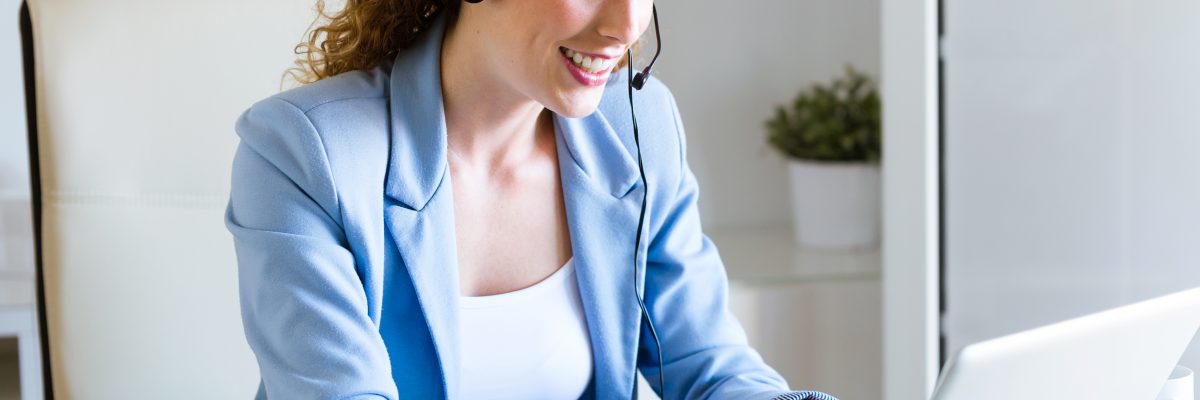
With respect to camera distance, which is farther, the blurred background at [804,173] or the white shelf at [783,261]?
Answer: the white shelf at [783,261]

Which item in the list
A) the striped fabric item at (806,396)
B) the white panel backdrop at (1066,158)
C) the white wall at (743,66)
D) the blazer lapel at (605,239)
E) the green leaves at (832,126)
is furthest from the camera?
the white wall at (743,66)

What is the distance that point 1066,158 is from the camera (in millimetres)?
1690

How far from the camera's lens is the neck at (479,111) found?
3.83ft

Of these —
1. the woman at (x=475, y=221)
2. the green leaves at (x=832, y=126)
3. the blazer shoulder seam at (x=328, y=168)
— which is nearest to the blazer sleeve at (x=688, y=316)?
the woman at (x=475, y=221)

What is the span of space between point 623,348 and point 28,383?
2.45 ft

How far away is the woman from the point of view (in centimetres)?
106

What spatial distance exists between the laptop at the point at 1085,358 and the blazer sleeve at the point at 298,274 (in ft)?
1.59

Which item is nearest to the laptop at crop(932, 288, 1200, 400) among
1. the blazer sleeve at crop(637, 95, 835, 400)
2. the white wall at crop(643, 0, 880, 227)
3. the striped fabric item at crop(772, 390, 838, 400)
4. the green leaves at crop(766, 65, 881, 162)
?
the striped fabric item at crop(772, 390, 838, 400)

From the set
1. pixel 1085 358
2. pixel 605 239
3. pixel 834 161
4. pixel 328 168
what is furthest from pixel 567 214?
pixel 834 161

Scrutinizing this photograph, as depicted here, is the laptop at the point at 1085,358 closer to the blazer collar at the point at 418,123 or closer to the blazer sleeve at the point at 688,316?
the blazer sleeve at the point at 688,316

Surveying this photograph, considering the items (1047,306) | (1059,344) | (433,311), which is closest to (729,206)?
(1047,306)

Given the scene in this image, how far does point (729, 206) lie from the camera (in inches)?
97.1

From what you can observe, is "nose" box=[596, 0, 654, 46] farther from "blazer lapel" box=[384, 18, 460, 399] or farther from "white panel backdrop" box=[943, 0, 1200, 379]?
"white panel backdrop" box=[943, 0, 1200, 379]

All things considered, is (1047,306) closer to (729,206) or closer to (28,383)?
(729,206)
